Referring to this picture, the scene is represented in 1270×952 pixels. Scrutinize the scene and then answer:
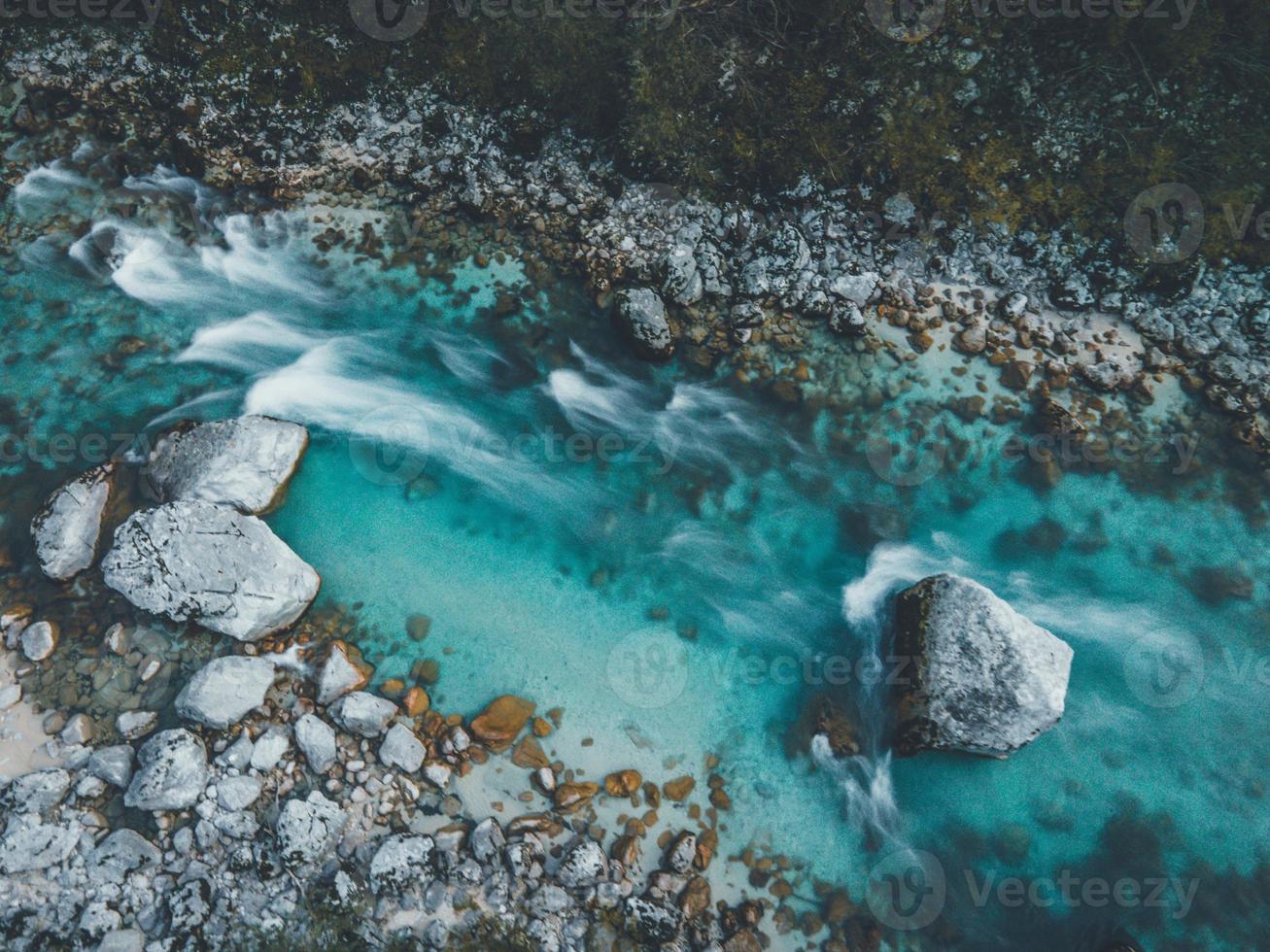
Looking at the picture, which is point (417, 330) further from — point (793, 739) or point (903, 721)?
point (903, 721)

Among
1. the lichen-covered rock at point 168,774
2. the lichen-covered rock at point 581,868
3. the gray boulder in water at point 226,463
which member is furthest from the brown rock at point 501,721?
the gray boulder in water at point 226,463

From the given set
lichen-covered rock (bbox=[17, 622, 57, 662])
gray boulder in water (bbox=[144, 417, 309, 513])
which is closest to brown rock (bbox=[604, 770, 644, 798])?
gray boulder in water (bbox=[144, 417, 309, 513])

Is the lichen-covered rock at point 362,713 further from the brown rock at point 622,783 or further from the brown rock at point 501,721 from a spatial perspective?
the brown rock at point 622,783

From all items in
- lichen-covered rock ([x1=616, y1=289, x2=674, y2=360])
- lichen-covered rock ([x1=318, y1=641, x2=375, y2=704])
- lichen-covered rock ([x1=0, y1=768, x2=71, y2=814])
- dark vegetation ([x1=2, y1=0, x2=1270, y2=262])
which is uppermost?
dark vegetation ([x1=2, y1=0, x2=1270, y2=262])

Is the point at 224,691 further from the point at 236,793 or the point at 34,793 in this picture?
the point at 34,793

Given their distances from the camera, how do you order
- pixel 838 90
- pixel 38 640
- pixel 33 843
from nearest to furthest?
1. pixel 33 843
2. pixel 38 640
3. pixel 838 90

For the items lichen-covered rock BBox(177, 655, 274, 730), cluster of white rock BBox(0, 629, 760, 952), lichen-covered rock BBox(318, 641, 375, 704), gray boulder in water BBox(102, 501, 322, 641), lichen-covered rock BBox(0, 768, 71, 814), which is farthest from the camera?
gray boulder in water BBox(102, 501, 322, 641)

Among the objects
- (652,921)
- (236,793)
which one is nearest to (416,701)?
(236,793)

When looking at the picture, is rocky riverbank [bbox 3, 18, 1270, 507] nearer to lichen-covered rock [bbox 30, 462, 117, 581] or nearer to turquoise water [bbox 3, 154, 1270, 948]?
Result: turquoise water [bbox 3, 154, 1270, 948]
